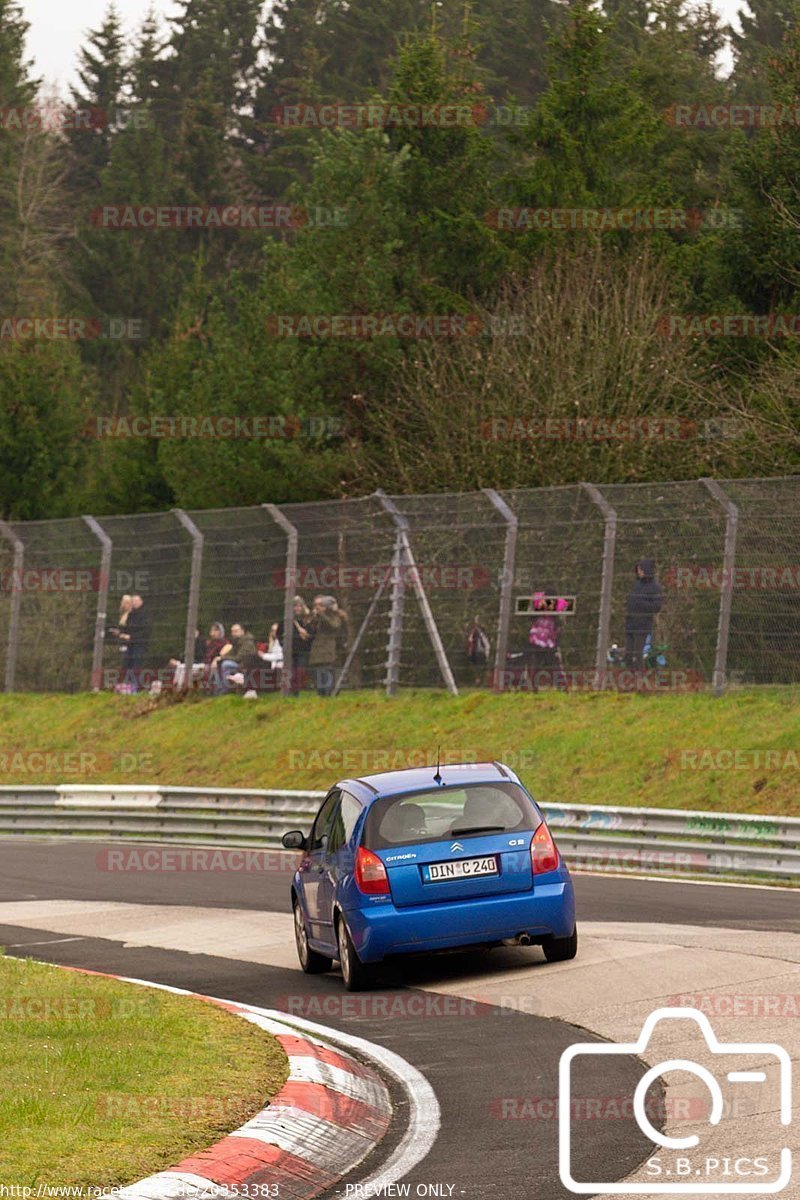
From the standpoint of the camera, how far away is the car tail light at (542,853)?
42.2ft

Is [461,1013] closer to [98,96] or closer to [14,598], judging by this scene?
[14,598]

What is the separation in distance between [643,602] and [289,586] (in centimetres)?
631

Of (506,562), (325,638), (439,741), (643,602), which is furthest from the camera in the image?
(325,638)

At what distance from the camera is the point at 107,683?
106 feet

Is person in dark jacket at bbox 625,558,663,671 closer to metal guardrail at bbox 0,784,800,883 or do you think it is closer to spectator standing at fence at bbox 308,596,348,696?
metal guardrail at bbox 0,784,800,883

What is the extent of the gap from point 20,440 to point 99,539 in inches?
582

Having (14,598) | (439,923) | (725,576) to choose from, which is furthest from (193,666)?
(439,923)

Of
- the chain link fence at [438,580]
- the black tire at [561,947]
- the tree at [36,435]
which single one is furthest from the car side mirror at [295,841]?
the tree at [36,435]

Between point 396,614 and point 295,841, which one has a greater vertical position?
point 295,841

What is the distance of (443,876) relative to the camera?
41.7 ft

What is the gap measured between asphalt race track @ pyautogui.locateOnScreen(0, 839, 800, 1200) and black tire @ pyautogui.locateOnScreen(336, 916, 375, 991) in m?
0.17

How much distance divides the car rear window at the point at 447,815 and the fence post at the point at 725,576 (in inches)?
394

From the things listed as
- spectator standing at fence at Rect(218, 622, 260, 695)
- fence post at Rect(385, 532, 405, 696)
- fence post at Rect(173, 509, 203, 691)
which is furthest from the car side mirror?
fence post at Rect(173, 509, 203, 691)

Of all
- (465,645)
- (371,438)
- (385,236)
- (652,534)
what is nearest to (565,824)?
(652,534)
